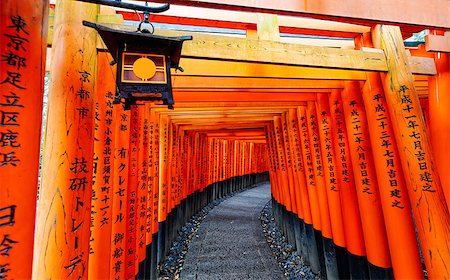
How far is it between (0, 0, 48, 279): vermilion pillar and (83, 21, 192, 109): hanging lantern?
27.4 inches

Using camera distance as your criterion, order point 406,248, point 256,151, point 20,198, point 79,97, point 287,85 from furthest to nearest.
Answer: point 256,151 → point 287,85 → point 406,248 → point 79,97 → point 20,198

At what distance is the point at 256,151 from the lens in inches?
1046

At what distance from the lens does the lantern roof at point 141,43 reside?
2499 mm

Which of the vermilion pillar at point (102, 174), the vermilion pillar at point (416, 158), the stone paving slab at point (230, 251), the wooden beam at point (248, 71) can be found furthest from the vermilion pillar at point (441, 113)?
the vermilion pillar at point (102, 174)

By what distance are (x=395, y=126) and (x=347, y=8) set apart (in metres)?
1.94

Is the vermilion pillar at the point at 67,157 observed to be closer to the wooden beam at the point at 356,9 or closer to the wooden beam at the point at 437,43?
the wooden beam at the point at 356,9

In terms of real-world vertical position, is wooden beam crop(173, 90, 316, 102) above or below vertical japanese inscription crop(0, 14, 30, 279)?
above

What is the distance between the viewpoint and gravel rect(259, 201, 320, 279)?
7277 millimetres

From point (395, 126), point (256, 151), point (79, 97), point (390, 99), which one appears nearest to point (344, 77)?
point (390, 99)

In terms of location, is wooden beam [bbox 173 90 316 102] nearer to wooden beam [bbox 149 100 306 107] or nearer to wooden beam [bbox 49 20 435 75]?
wooden beam [bbox 149 100 306 107]

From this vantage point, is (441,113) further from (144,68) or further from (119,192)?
(119,192)

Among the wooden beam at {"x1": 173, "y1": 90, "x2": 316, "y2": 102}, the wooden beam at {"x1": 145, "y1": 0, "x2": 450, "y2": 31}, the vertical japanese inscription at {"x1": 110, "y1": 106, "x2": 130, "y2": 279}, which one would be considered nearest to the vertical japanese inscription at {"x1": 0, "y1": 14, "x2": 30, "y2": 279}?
the wooden beam at {"x1": 145, "y1": 0, "x2": 450, "y2": 31}

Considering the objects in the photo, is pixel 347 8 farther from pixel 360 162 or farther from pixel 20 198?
pixel 20 198

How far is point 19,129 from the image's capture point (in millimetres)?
1920
